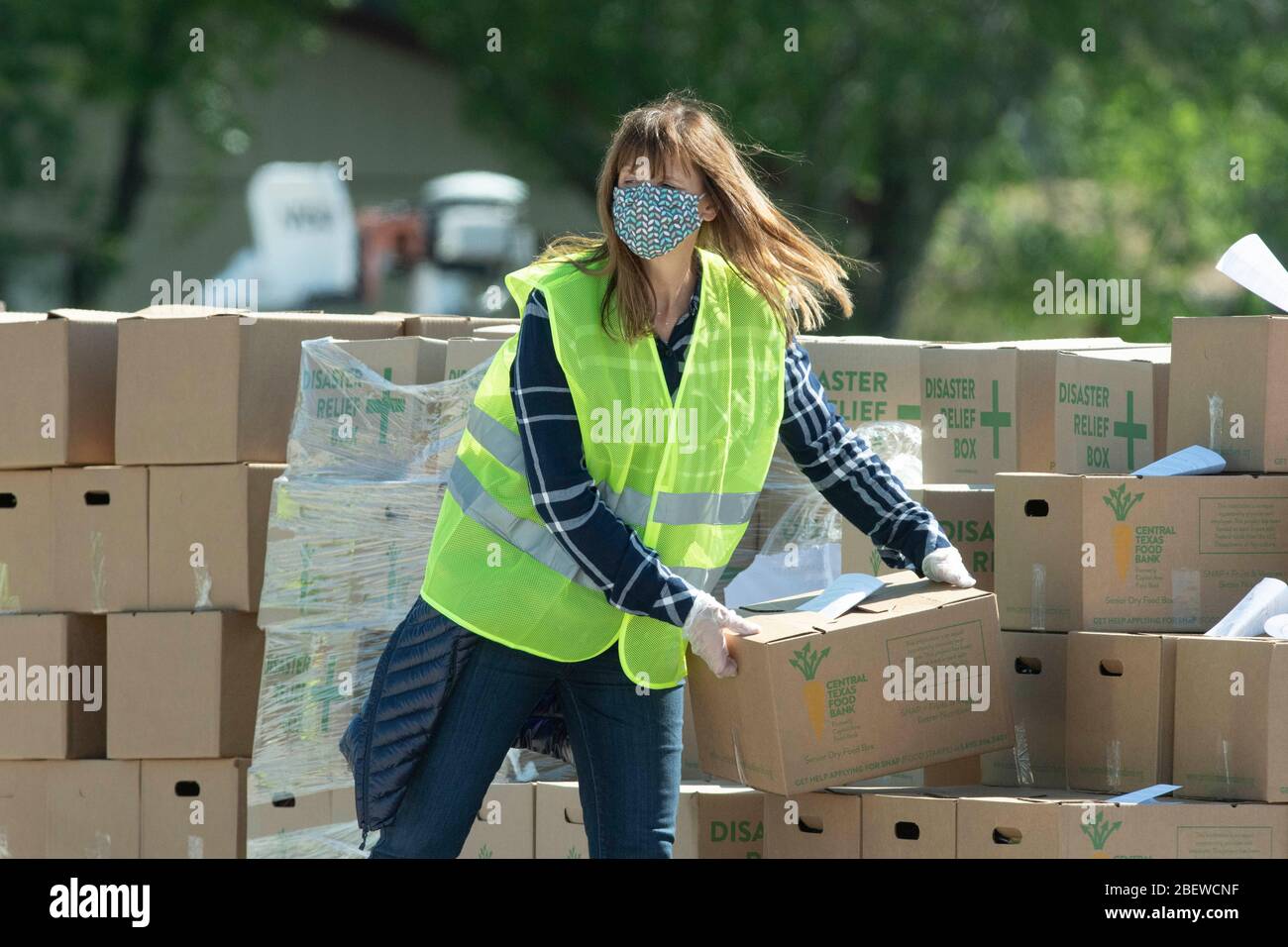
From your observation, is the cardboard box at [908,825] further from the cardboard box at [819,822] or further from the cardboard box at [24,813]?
the cardboard box at [24,813]

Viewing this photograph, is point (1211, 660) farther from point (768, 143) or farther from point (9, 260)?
point (9, 260)

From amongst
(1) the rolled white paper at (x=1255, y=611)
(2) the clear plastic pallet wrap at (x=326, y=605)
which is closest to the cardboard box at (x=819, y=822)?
(1) the rolled white paper at (x=1255, y=611)

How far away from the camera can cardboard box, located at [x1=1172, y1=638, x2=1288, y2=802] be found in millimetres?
3488

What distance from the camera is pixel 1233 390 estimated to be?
400cm

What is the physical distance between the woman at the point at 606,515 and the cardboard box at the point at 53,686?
156cm

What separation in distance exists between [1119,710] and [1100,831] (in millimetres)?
394

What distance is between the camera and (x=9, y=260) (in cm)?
1396

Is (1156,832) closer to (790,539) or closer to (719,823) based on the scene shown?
(719,823)

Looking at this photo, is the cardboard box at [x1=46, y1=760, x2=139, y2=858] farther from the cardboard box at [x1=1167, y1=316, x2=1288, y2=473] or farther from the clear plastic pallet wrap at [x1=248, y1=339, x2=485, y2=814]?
the cardboard box at [x1=1167, y1=316, x2=1288, y2=473]

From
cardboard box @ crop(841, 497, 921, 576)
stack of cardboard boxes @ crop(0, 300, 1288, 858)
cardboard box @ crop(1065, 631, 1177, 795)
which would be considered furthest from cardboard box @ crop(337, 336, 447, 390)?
cardboard box @ crop(1065, 631, 1177, 795)

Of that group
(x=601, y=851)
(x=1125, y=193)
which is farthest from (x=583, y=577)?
(x=1125, y=193)

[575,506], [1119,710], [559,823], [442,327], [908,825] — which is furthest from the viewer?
[442,327]

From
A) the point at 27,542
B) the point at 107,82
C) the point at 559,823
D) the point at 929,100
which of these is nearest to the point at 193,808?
the point at 27,542

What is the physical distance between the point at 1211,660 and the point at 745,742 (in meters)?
1.00
